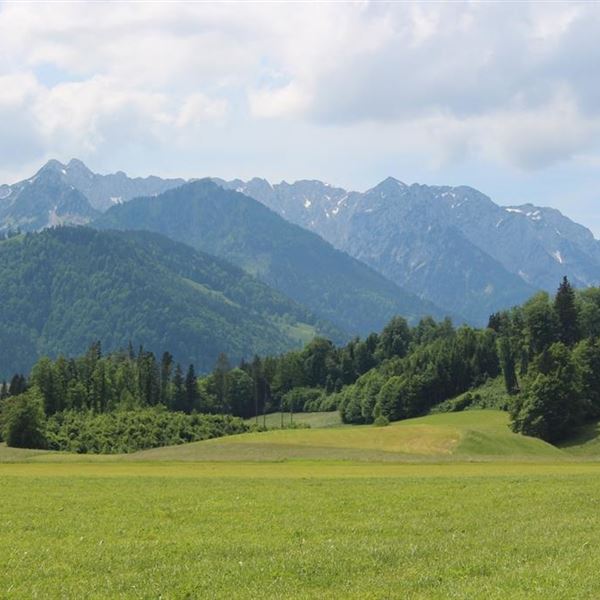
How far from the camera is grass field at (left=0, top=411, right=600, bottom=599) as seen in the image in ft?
73.7

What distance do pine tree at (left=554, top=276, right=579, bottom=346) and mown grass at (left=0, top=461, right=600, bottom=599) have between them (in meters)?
128

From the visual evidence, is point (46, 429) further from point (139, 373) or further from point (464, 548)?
point (464, 548)

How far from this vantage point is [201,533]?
31031 millimetres

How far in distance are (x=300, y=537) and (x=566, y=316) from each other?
153213 mm

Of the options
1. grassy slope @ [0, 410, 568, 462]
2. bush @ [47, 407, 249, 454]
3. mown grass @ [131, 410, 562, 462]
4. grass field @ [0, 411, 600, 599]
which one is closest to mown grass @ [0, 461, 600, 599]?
grass field @ [0, 411, 600, 599]

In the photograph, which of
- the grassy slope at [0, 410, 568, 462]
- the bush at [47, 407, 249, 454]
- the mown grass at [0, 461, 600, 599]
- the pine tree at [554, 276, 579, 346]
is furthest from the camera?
the pine tree at [554, 276, 579, 346]

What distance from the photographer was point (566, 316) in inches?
6806

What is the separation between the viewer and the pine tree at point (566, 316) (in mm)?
171375

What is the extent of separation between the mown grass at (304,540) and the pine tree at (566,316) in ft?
421

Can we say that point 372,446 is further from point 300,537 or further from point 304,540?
point 304,540

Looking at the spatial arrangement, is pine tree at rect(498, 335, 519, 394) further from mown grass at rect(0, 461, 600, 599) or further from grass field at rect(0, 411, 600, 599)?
mown grass at rect(0, 461, 600, 599)

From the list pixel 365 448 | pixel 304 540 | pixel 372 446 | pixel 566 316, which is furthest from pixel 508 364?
pixel 304 540

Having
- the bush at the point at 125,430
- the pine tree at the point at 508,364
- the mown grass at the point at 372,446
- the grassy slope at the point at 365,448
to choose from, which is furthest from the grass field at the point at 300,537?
the pine tree at the point at 508,364

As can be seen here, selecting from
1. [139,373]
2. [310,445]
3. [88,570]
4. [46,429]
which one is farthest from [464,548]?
[139,373]
